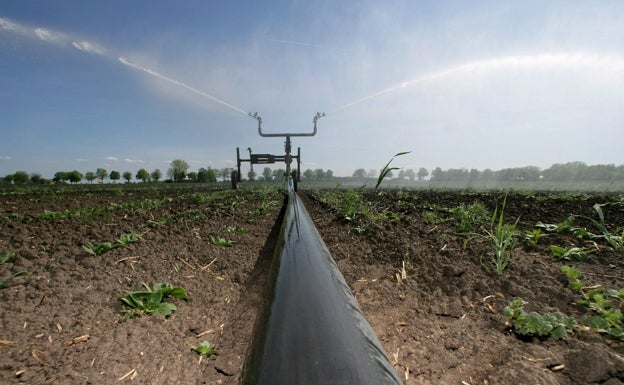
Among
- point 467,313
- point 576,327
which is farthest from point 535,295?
point 467,313

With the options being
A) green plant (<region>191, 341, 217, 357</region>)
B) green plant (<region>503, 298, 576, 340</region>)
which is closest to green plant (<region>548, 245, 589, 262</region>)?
green plant (<region>503, 298, 576, 340</region>)

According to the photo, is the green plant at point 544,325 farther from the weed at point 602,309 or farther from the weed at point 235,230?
the weed at point 235,230

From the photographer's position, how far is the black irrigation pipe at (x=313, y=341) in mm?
638

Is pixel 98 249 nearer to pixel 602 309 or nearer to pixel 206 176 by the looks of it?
pixel 602 309

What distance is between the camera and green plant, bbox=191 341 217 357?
1282 millimetres

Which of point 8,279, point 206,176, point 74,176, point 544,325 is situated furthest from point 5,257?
point 74,176

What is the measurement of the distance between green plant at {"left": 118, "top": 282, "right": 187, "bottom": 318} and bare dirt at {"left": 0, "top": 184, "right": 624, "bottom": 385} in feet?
0.15

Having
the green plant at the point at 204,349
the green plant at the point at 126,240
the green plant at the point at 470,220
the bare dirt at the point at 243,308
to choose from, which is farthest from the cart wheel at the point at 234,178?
the green plant at the point at 204,349

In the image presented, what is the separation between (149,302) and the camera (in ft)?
5.08

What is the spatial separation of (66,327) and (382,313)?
1679 mm

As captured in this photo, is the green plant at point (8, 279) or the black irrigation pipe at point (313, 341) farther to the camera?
the green plant at point (8, 279)

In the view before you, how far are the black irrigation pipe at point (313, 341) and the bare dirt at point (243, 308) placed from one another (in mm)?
449

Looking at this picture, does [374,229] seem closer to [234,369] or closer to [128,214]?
[234,369]

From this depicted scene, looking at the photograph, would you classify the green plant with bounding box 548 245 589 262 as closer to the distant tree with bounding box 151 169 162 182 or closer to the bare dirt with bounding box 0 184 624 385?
the bare dirt with bounding box 0 184 624 385
